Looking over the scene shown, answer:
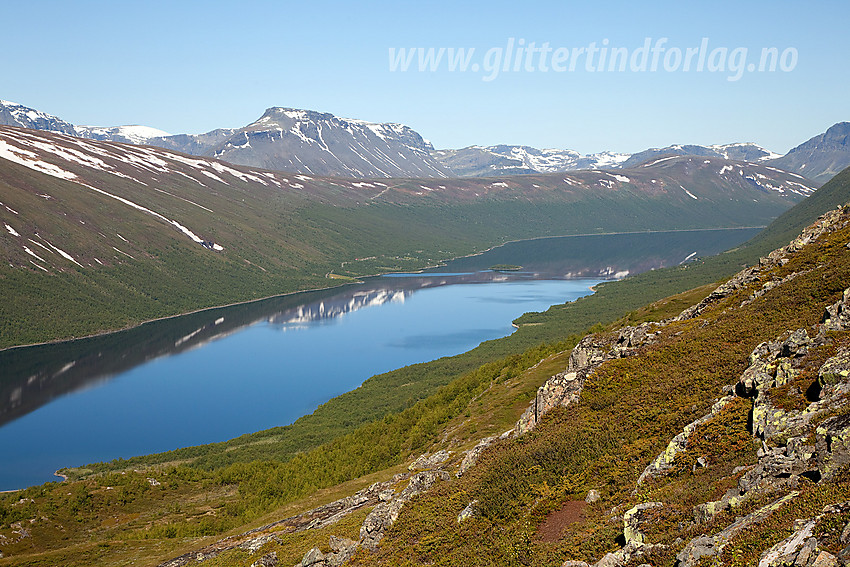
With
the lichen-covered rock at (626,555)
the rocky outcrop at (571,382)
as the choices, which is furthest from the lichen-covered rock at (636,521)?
the rocky outcrop at (571,382)

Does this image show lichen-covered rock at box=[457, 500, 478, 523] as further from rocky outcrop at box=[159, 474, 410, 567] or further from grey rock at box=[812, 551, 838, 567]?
grey rock at box=[812, 551, 838, 567]

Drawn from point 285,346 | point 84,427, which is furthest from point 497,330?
point 84,427

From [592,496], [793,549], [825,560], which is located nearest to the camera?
[825,560]

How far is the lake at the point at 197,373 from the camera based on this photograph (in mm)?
99625

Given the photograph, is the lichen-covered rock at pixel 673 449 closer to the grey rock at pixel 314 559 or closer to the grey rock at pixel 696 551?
the grey rock at pixel 696 551

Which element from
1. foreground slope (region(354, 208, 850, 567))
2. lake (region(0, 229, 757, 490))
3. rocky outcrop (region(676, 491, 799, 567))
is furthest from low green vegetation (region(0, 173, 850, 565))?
lake (region(0, 229, 757, 490))

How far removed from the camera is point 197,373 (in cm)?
13300

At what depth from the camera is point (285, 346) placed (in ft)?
504

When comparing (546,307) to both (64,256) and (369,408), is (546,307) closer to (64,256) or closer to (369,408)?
(369,408)

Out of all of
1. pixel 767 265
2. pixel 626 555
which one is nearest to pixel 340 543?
pixel 626 555

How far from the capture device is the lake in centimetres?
9962

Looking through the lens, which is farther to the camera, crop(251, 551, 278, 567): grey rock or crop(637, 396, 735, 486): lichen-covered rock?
crop(251, 551, 278, 567): grey rock

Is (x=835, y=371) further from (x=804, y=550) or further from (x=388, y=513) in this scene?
(x=388, y=513)

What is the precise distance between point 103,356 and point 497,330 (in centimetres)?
9473
